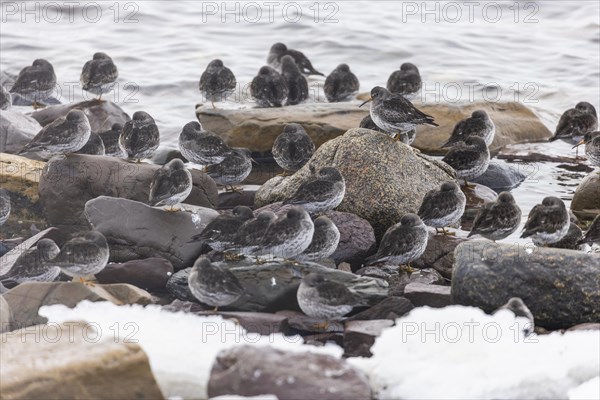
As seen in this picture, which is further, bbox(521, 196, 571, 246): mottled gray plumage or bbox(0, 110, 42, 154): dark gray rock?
bbox(0, 110, 42, 154): dark gray rock

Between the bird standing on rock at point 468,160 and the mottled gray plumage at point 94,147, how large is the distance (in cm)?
474

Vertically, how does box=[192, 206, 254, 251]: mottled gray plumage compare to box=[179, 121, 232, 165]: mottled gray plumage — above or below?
below

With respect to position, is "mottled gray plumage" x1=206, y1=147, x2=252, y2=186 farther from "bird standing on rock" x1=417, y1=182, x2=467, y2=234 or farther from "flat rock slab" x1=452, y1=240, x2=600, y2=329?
"flat rock slab" x1=452, y1=240, x2=600, y2=329

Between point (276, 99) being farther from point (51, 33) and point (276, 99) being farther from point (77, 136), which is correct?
point (51, 33)

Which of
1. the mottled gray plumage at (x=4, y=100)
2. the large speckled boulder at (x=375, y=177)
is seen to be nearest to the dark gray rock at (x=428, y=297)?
the large speckled boulder at (x=375, y=177)

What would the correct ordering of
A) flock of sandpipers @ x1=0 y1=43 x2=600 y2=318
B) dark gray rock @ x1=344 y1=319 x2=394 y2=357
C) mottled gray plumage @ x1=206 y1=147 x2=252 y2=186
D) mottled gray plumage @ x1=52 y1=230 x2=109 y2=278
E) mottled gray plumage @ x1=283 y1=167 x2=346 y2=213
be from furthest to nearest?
mottled gray plumage @ x1=206 y1=147 x2=252 y2=186
mottled gray plumage @ x1=283 y1=167 x2=346 y2=213
mottled gray plumage @ x1=52 y1=230 x2=109 y2=278
flock of sandpipers @ x1=0 y1=43 x2=600 y2=318
dark gray rock @ x1=344 y1=319 x2=394 y2=357

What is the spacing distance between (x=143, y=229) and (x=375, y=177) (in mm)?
2782

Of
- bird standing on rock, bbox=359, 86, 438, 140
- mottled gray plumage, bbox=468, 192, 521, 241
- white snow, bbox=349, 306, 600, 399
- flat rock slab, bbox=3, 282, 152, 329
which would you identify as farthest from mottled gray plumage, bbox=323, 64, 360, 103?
white snow, bbox=349, 306, 600, 399

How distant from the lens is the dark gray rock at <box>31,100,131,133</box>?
16.0 m

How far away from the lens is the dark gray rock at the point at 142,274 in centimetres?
991

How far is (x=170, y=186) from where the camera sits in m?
10.8

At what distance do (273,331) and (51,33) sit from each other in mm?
17445

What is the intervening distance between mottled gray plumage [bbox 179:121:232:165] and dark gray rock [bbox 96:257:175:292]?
3.31 meters

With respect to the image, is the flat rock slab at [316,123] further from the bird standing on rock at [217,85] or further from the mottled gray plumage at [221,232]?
the mottled gray plumage at [221,232]
